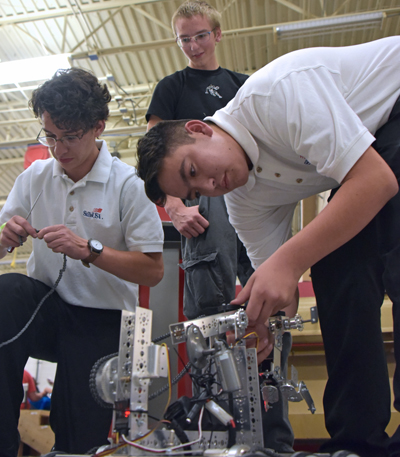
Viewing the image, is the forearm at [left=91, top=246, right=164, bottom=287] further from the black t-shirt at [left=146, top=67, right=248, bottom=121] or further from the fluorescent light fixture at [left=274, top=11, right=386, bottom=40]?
the fluorescent light fixture at [left=274, top=11, right=386, bottom=40]

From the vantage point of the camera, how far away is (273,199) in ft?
4.41

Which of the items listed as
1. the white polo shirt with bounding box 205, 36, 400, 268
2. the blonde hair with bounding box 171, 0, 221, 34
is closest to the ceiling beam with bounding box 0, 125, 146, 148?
the blonde hair with bounding box 171, 0, 221, 34

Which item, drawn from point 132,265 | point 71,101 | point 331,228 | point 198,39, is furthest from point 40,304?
point 198,39

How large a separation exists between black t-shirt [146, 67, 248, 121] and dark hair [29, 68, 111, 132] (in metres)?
0.38

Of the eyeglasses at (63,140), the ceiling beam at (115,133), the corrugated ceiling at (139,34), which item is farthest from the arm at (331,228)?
the ceiling beam at (115,133)

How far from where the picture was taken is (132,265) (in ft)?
4.89

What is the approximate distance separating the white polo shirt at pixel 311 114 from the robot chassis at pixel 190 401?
434 mm

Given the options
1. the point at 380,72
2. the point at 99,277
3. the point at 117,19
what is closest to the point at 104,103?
the point at 99,277

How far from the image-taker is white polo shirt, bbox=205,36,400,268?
96 cm

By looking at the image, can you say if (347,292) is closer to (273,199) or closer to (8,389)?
(273,199)

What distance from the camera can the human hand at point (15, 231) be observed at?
143 centimetres

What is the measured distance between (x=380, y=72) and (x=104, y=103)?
106 cm

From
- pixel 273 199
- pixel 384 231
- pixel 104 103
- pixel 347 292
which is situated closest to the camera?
pixel 384 231

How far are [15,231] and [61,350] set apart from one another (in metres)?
0.43
